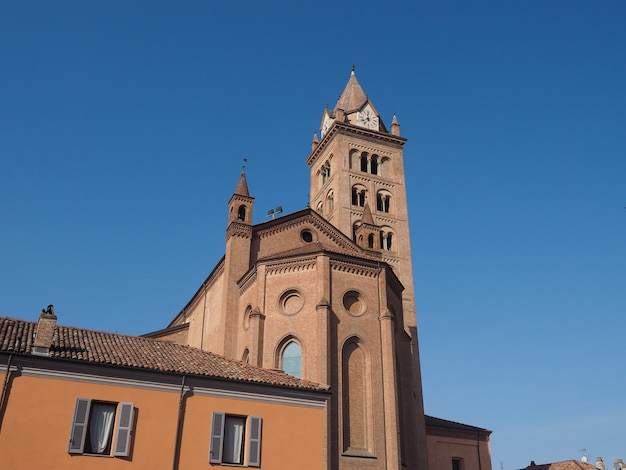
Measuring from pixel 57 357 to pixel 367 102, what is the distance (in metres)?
37.9

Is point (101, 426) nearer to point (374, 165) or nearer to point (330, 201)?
point (330, 201)

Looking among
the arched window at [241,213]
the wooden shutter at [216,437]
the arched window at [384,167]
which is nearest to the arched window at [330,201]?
the arched window at [384,167]

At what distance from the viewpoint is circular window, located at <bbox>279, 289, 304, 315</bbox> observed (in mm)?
25875

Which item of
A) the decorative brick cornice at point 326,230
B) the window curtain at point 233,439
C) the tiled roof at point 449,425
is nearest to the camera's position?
the window curtain at point 233,439

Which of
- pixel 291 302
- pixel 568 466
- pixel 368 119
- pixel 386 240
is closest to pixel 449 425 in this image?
pixel 568 466

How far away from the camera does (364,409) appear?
24172 mm

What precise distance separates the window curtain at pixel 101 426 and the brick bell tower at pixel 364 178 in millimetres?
24594

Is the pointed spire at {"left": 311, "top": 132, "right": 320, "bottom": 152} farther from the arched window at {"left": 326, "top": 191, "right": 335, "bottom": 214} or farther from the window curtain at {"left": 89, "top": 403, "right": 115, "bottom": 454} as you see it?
the window curtain at {"left": 89, "top": 403, "right": 115, "bottom": 454}

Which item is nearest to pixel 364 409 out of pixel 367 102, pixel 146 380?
pixel 146 380

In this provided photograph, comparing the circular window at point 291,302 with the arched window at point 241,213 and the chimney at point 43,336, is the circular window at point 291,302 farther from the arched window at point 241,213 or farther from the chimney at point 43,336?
the chimney at point 43,336

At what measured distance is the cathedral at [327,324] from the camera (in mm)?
23750

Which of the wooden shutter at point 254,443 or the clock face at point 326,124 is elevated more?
the clock face at point 326,124

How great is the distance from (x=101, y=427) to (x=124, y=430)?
61cm

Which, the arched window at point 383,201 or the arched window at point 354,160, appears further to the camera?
the arched window at point 354,160
